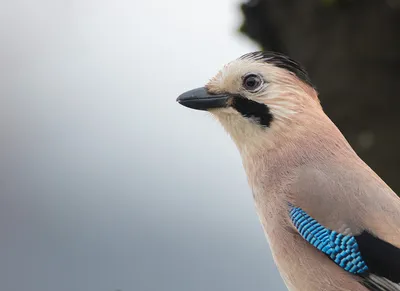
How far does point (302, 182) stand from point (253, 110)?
0.32 m

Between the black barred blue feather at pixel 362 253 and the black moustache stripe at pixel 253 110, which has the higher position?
the black moustache stripe at pixel 253 110

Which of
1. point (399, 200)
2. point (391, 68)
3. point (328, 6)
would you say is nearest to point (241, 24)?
point (328, 6)

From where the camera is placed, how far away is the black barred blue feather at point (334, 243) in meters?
2.56

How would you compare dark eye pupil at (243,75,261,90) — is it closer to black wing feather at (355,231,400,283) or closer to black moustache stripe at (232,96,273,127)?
black moustache stripe at (232,96,273,127)

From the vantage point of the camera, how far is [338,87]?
456 centimetres

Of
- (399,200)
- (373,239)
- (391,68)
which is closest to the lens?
(373,239)

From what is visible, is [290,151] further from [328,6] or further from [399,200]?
[328,6]

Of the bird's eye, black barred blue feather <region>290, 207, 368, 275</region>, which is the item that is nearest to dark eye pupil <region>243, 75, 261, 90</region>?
the bird's eye

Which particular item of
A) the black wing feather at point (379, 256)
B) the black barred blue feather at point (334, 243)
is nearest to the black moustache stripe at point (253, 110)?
the black barred blue feather at point (334, 243)

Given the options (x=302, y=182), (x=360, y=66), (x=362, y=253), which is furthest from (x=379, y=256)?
(x=360, y=66)

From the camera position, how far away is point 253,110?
9.60ft

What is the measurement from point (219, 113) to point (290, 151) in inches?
10.9

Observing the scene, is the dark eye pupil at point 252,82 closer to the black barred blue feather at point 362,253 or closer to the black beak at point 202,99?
the black beak at point 202,99

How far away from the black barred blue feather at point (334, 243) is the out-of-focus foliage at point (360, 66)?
1.90 metres
